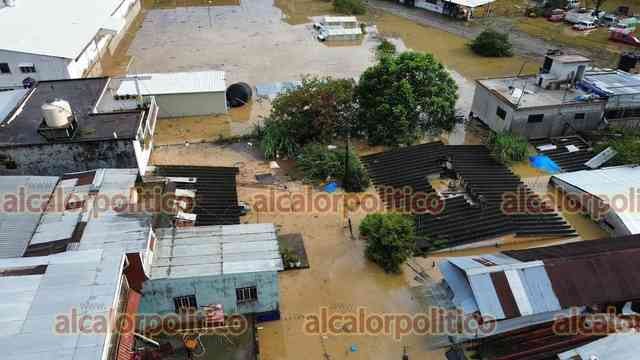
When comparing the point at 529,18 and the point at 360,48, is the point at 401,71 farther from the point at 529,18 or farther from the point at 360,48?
the point at 529,18

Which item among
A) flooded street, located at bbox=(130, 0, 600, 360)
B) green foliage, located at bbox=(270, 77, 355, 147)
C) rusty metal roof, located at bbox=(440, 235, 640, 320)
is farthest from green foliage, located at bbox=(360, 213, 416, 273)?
green foliage, located at bbox=(270, 77, 355, 147)

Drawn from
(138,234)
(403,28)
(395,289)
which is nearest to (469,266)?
(395,289)

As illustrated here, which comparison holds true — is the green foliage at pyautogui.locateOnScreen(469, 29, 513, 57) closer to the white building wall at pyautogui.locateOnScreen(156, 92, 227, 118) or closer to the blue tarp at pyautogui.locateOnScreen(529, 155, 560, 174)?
the blue tarp at pyautogui.locateOnScreen(529, 155, 560, 174)

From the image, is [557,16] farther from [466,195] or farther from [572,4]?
[466,195]

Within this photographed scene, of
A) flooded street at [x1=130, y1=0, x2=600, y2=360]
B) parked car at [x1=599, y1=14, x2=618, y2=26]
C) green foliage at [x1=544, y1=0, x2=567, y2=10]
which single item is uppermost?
green foliage at [x1=544, y1=0, x2=567, y2=10]

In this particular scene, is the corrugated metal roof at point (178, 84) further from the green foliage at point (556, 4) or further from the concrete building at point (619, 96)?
the green foliage at point (556, 4)

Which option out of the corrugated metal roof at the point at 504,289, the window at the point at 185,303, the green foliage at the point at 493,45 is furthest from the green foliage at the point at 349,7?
the window at the point at 185,303

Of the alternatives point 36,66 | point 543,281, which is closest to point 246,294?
point 543,281
